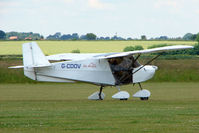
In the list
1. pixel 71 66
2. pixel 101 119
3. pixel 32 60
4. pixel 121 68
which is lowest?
pixel 101 119

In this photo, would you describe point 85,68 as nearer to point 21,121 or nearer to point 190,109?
point 190,109

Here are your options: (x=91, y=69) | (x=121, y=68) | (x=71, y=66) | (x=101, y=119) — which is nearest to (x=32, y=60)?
(x=71, y=66)

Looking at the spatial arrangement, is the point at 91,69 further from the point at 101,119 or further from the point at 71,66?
the point at 101,119

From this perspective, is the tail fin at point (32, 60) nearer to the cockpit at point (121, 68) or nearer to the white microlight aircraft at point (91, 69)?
the white microlight aircraft at point (91, 69)

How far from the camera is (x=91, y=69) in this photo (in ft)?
69.2

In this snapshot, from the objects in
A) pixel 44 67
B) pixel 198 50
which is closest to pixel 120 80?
pixel 44 67

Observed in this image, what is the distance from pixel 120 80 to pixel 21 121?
26.6 ft

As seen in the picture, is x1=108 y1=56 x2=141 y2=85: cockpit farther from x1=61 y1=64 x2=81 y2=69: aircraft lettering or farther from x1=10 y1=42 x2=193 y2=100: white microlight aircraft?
x1=61 y1=64 x2=81 y2=69: aircraft lettering

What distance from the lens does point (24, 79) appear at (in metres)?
39.3

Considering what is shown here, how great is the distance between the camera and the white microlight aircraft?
68.2ft

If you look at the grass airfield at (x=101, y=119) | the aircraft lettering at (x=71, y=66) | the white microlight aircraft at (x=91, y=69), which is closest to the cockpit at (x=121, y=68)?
the white microlight aircraft at (x=91, y=69)

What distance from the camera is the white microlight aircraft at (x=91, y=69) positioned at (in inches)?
818

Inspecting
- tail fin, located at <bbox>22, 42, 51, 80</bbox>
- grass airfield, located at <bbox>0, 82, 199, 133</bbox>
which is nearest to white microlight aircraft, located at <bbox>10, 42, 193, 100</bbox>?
tail fin, located at <bbox>22, 42, 51, 80</bbox>

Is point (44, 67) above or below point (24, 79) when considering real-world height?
above
